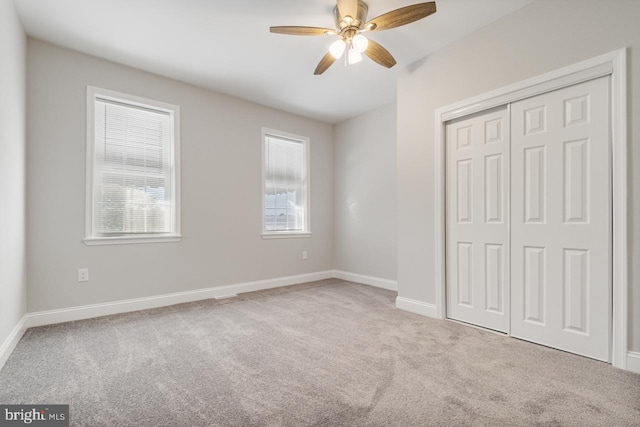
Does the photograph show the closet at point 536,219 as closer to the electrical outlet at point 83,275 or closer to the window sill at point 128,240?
the window sill at point 128,240

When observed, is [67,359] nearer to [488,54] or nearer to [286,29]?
[286,29]

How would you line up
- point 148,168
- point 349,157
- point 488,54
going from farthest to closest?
point 349,157 < point 148,168 < point 488,54

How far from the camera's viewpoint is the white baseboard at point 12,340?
2.19m

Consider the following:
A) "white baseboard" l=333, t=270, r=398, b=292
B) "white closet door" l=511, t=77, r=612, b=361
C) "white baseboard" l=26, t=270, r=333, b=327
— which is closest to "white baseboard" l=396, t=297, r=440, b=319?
"white closet door" l=511, t=77, r=612, b=361

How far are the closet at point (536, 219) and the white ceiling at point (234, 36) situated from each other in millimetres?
895

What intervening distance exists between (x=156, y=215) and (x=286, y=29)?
2594mm

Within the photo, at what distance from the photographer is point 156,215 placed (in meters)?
3.76

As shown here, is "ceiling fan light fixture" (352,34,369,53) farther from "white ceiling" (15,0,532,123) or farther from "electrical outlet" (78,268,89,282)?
"electrical outlet" (78,268,89,282)

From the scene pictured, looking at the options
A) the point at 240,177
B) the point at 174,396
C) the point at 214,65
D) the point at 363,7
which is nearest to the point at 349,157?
the point at 240,177

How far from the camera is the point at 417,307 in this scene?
3389 millimetres

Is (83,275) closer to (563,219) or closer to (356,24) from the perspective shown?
(356,24)

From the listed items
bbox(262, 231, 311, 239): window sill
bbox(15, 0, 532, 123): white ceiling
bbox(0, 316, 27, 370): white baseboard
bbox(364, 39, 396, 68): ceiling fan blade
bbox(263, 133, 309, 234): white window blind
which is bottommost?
bbox(0, 316, 27, 370): white baseboard

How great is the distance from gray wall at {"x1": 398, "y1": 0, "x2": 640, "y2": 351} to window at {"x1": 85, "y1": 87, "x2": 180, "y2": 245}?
2.79m

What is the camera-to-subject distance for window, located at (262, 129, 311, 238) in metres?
4.86
